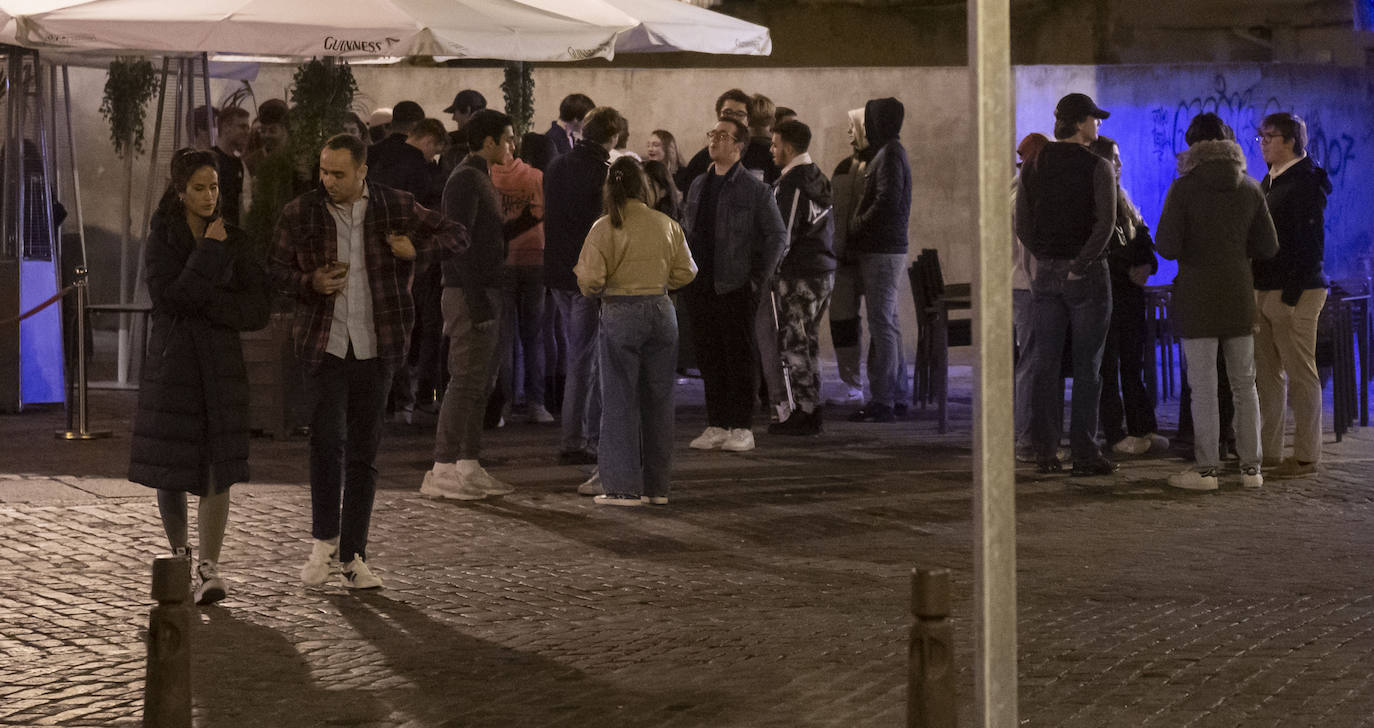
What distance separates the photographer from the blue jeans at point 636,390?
10.3 metres

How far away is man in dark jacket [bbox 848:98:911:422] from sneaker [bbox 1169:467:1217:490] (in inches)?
138

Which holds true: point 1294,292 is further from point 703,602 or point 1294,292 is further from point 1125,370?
point 703,602

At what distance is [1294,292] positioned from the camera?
11430 mm

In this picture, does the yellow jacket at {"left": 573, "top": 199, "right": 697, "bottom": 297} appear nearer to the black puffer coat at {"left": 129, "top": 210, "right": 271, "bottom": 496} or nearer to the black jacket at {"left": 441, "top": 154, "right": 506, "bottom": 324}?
the black jacket at {"left": 441, "top": 154, "right": 506, "bottom": 324}

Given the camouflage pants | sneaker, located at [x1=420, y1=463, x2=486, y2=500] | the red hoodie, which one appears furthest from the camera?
the camouflage pants

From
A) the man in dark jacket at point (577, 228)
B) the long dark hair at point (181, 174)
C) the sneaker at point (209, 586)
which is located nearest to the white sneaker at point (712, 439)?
the man in dark jacket at point (577, 228)

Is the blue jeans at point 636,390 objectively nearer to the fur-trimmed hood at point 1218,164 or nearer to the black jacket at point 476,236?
the black jacket at point 476,236

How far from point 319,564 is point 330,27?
562 cm

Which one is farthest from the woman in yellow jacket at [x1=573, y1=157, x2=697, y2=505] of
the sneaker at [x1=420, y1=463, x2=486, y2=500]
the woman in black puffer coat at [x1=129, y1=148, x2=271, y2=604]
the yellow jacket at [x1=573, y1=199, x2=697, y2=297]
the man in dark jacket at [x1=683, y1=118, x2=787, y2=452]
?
the woman in black puffer coat at [x1=129, y1=148, x2=271, y2=604]

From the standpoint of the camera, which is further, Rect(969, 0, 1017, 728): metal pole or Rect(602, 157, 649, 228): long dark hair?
Rect(602, 157, 649, 228): long dark hair

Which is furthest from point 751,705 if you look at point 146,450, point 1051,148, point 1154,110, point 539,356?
point 1154,110

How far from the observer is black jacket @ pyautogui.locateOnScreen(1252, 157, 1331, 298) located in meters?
11.4

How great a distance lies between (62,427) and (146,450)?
668 centimetres

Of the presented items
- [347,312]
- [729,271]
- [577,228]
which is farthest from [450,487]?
[347,312]
